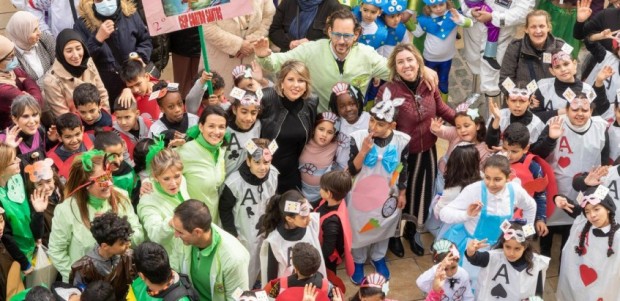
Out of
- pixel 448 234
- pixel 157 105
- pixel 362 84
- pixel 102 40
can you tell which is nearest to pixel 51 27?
pixel 102 40

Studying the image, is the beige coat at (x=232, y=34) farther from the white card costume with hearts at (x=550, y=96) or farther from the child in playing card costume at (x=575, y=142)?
the child in playing card costume at (x=575, y=142)

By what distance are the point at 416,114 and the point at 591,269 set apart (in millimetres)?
1741

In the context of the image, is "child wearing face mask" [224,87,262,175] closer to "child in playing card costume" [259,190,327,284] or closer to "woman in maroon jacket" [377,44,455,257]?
"child in playing card costume" [259,190,327,284]

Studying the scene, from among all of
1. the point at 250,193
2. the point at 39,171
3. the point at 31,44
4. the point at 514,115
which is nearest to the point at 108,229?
the point at 39,171

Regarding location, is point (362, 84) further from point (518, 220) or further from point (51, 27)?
point (51, 27)

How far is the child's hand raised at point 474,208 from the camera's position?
5973 millimetres

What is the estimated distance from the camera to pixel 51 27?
8016 mm

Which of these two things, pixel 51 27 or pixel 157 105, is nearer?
pixel 157 105

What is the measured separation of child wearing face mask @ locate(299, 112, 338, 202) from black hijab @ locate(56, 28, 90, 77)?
75.4 inches

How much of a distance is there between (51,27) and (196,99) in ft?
5.90

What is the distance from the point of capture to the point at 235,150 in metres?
6.39

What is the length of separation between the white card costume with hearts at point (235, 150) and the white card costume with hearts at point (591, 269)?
7.86 ft

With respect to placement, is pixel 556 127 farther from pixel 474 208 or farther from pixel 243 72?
pixel 243 72

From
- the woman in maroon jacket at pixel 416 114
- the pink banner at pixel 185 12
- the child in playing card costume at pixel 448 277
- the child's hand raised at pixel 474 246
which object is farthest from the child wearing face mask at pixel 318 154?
the child's hand raised at pixel 474 246
